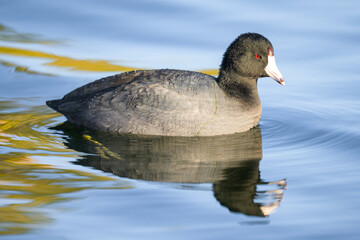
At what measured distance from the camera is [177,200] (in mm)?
5641

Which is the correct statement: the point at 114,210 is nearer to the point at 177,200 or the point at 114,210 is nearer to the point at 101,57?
the point at 177,200

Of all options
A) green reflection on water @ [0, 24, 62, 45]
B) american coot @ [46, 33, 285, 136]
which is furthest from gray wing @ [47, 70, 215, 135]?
green reflection on water @ [0, 24, 62, 45]

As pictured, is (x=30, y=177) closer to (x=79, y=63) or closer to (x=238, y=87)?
(x=238, y=87)

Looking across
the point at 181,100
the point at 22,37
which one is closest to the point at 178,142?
the point at 181,100

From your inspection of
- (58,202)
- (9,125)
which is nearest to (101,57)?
(9,125)

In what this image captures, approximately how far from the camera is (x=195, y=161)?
6.70 m

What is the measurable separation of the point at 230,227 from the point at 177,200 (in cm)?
64

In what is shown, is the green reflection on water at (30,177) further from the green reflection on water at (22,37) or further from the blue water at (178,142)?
the green reflection on water at (22,37)

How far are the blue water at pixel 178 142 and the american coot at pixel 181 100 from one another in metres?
0.17

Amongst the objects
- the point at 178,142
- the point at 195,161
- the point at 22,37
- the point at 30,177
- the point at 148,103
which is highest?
the point at 22,37

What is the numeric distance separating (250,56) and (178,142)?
131cm

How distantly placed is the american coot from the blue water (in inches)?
6.5

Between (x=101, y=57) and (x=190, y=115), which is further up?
(x=101, y=57)

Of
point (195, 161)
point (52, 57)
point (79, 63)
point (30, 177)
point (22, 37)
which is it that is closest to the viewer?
point (30, 177)
